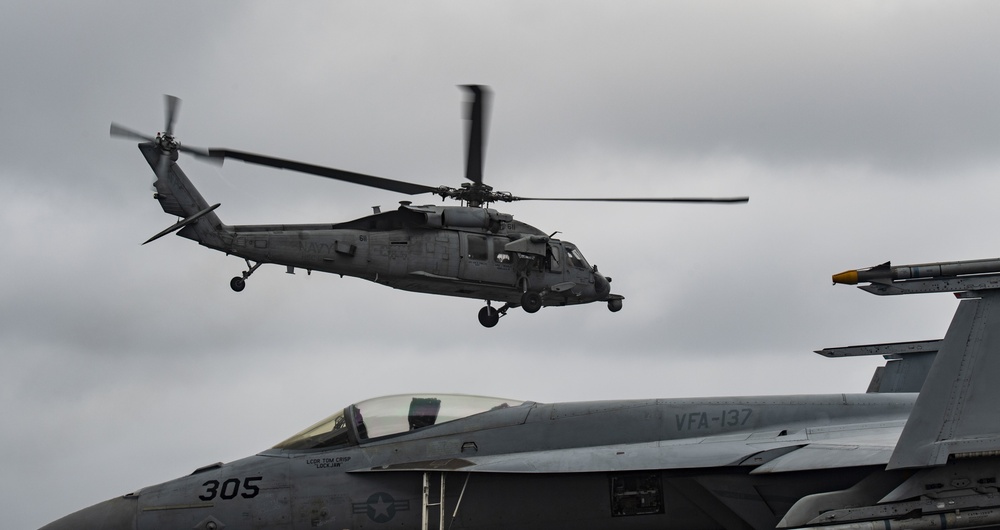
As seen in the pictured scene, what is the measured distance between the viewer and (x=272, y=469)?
49.4 feet

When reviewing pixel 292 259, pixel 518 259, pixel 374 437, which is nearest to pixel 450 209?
pixel 518 259

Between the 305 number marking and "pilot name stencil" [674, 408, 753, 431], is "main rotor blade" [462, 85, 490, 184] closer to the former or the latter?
"pilot name stencil" [674, 408, 753, 431]

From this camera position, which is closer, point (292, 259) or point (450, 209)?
point (292, 259)

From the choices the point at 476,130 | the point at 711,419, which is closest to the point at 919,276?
the point at 711,419

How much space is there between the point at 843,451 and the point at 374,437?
557 centimetres

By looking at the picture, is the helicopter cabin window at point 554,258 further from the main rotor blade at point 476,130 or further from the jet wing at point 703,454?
the jet wing at point 703,454

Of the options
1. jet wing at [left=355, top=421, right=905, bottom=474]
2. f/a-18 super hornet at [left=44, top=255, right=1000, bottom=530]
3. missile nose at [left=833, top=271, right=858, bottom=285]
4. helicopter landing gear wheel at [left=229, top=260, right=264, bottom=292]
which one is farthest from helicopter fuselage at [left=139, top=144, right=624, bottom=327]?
missile nose at [left=833, top=271, right=858, bottom=285]

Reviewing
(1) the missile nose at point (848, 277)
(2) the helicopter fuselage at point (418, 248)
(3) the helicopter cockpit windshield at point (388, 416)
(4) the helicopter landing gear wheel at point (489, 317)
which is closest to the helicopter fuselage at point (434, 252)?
(2) the helicopter fuselage at point (418, 248)

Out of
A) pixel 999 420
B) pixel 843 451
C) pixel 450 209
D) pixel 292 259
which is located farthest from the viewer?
pixel 450 209

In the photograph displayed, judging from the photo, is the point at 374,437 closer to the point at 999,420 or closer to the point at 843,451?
the point at 843,451

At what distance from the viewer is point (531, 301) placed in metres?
29.8

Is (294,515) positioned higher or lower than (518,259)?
lower

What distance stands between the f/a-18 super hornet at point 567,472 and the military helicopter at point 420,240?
12.6 metres

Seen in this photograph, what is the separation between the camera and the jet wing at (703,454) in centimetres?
1351
